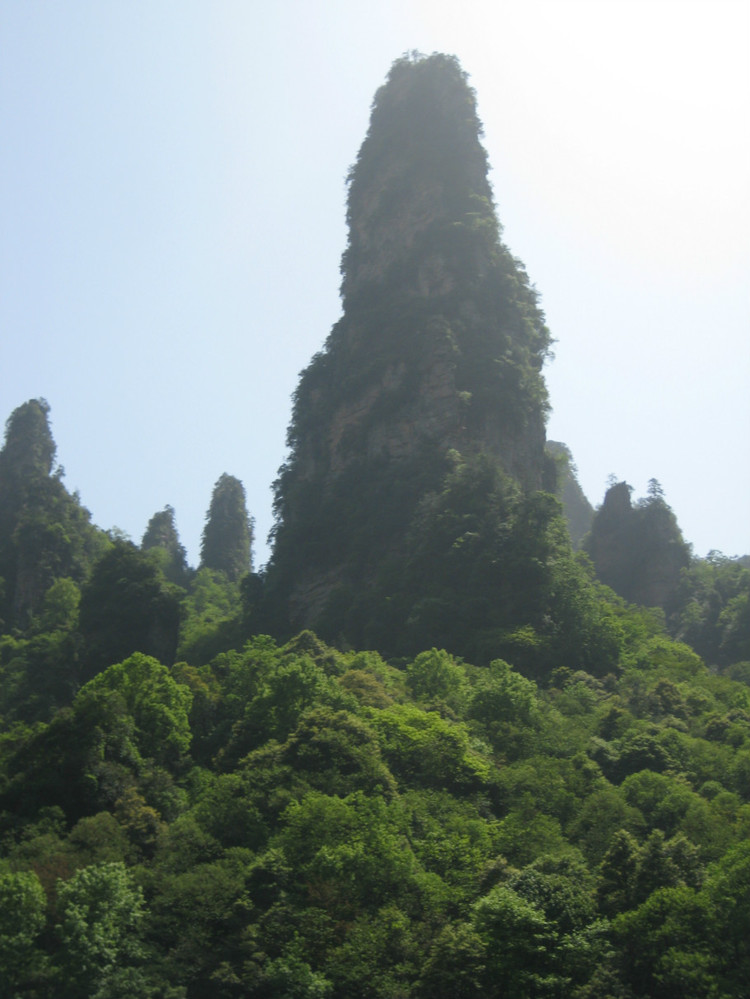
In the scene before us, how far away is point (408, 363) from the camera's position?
229 feet

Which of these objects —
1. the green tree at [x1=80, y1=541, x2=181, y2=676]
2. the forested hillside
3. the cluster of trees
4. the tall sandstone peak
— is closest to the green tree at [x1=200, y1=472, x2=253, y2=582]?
the forested hillside

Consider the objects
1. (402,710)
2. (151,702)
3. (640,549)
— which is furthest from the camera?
(640,549)

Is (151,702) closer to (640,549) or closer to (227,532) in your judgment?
(640,549)

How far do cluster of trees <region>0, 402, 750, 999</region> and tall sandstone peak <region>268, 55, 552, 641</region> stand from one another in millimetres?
12907

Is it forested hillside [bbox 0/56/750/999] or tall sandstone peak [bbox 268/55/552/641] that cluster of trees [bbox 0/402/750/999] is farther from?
tall sandstone peak [bbox 268/55/552/641]

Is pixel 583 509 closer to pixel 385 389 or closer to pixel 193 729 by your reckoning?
pixel 385 389

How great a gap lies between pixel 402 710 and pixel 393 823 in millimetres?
8812

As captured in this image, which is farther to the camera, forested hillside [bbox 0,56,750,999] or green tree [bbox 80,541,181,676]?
green tree [bbox 80,541,181,676]

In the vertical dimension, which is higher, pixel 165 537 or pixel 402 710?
pixel 165 537

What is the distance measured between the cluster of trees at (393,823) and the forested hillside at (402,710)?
0.29 feet

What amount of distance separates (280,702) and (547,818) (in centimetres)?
1084

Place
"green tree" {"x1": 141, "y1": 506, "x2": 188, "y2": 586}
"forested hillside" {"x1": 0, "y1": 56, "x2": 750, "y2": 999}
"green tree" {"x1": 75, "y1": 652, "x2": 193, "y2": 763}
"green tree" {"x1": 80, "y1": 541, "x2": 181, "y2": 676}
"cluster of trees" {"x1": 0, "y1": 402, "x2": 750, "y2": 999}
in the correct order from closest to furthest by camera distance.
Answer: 1. "cluster of trees" {"x1": 0, "y1": 402, "x2": 750, "y2": 999}
2. "forested hillside" {"x1": 0, "y1": 56, "x2": 750, "y2": 999}
3. "green tree" {"x1": 75, "y1": 652, "x2": 193, "y2": 763}
4. "green tree" {"x1": 80, "y1": 541, "x2": 181, "y2": 676}
5. "green tree" {"x1": 141, "y1": 506, "x2": 188, "y2": 586}

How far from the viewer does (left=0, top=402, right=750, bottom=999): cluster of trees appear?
73.5ft

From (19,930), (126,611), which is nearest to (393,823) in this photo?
(19,930)
